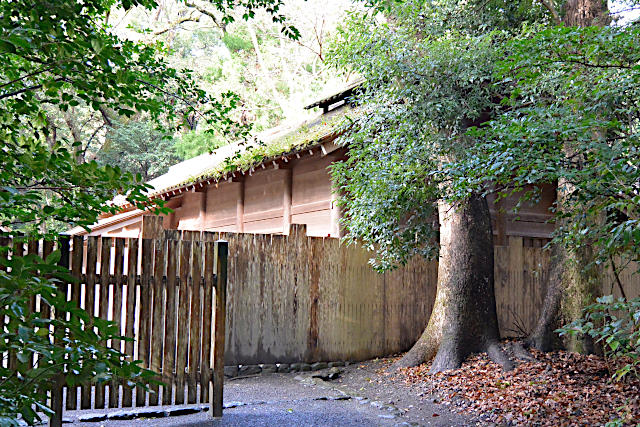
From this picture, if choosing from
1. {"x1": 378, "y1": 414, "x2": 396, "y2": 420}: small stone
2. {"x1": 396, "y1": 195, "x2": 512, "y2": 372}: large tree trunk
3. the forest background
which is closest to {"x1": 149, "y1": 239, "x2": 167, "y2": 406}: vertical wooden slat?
{"x1": 378, "y1": 414, "x2": 396, "y2": 420}: small stone

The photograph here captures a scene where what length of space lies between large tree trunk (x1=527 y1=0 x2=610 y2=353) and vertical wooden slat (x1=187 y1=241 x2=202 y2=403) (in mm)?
5076

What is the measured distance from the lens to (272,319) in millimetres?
8914

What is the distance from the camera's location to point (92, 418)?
19.6 ft

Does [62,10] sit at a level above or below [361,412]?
above

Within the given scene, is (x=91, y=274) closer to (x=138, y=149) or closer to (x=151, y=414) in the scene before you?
(x=151, y=414)

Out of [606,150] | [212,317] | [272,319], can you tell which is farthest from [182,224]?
[606,150]

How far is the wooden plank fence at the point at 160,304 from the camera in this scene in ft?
18.0

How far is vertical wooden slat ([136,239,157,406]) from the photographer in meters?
5.65

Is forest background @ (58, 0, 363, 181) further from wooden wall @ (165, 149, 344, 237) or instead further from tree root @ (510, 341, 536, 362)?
tree root @ (510, 341, 536, 362)

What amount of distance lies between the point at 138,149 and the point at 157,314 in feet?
82.5

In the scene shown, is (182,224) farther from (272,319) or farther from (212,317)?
(212,317)

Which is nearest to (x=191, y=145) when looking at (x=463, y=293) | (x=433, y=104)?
(x=463, y=293)

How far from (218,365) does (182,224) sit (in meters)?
12.4

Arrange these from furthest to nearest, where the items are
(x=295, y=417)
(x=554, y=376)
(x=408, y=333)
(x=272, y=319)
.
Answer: (x=408, y=333)
(x=272, y=319)
(x=554, y=376)
(x=295, y=417)
